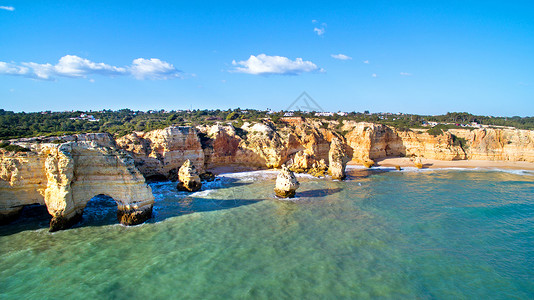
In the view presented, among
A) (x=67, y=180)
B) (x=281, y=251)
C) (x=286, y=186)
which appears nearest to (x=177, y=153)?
(x=286, y=186)

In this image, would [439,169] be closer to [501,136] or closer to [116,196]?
[501,136]

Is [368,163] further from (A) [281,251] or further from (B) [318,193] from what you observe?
(A) [281,251]

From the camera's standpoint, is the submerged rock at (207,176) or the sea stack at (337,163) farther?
the sea stack at (337,163)

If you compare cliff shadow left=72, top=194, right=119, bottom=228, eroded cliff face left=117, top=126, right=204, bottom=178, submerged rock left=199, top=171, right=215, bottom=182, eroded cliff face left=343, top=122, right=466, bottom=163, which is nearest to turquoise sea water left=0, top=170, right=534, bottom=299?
cliff shadow left=72, top=194, right=119, bottom=228

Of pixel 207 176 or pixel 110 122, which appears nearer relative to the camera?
pixel 207 176

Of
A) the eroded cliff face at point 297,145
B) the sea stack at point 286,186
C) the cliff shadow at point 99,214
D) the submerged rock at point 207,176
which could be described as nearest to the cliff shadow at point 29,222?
the cliff shadow at point 99,214

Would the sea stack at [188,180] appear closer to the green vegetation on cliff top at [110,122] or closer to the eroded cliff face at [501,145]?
the green vegetation on cliff top at [110,122]

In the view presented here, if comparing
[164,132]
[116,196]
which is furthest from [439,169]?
[116,196]

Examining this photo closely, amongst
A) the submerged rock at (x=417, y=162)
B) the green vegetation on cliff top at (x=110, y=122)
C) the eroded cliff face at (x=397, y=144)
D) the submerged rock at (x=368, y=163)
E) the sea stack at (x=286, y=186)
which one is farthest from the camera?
the eroded cliff face at (x=397, y=144)
